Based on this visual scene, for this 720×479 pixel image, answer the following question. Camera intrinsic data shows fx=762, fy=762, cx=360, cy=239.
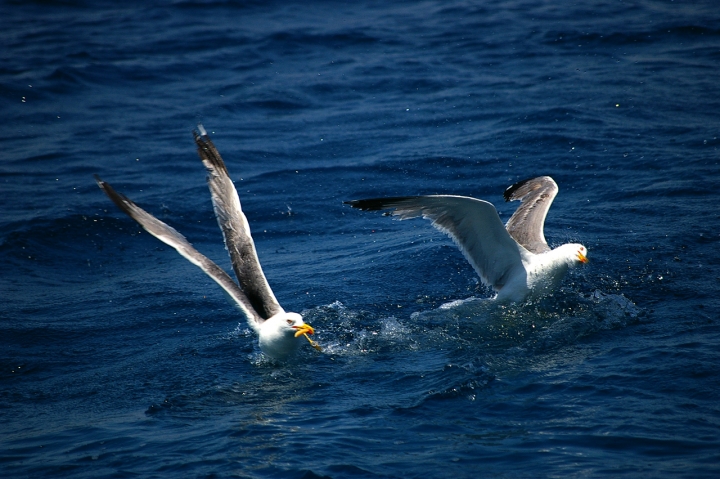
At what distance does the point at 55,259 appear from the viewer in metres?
11.3

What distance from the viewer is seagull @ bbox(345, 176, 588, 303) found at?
836cm

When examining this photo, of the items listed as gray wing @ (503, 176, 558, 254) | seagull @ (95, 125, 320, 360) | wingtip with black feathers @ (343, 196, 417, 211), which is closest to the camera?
seagull @ (95, 125, 320, 360)

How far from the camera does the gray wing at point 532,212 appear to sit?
9499 mm

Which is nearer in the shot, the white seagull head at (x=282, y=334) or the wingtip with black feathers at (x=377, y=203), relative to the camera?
the white seagull head at (x=282, y=334)

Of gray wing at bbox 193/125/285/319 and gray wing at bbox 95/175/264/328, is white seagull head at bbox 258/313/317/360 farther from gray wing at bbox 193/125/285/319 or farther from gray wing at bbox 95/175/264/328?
gray wing at bbox 193/125/285/319

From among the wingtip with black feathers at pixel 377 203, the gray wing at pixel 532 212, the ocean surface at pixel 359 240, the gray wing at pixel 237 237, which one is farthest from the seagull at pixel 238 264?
the gray wing at pixel 532 212

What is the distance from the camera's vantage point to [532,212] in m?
9.93

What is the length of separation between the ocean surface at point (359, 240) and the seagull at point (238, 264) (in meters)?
0.46

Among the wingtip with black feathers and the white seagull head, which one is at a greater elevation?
the wingtip with black feathers

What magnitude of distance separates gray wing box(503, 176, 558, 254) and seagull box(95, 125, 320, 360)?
328 centimetres

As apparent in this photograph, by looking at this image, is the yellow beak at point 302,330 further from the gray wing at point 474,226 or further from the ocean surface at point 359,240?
the gray wing at point 474,226

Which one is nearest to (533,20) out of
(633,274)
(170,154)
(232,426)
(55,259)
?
(170,154)

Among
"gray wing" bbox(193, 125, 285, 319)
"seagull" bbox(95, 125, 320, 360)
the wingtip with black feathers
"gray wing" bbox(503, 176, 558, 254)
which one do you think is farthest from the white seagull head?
"gray wing" bbox(503, 176, 558, 254)

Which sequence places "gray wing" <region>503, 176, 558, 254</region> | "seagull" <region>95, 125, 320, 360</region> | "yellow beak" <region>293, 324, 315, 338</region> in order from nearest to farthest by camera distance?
"yellow beak" <region>293, 324, 315, 338</region>, "seagull" <region>95, 125, 320, 360</region>, "gray wing" <region>503, 176, 558, 254</region>
